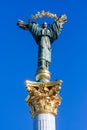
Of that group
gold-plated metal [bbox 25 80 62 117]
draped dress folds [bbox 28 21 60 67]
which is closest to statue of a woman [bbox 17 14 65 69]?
draped dress folds [bbox 28 21 60 67]

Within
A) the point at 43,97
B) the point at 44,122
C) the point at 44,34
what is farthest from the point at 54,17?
the point at 44,122

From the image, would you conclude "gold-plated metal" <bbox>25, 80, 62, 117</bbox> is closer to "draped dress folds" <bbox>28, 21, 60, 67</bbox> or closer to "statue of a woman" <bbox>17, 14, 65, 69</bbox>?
"statue of a woman" <bbox>17, 14, 65, 69</bbox>

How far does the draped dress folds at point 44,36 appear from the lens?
92.3 feet

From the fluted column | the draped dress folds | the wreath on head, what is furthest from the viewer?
the wreath on head

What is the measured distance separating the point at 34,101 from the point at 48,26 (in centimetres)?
563

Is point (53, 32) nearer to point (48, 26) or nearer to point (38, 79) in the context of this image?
point (48, 26)

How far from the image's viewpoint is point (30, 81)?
25828 millimetres

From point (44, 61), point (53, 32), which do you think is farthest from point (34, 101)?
point (53, 32)

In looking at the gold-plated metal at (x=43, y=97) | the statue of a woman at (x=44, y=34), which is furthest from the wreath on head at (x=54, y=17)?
the gold-plated metal at (x=43, y=97)

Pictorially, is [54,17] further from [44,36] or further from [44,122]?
[44,122]

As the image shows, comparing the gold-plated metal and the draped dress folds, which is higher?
the draped dress folds

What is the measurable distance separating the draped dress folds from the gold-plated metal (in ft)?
8.65

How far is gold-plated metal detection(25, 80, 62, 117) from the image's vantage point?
25.2 m

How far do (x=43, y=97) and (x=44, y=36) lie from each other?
455 centimetres
